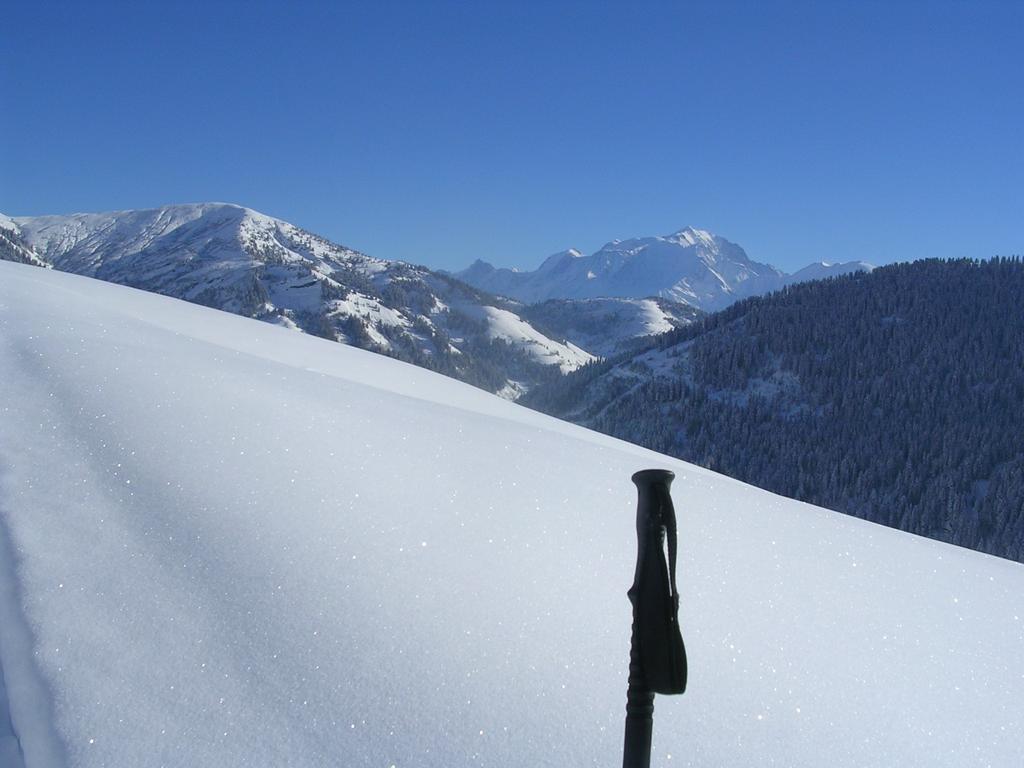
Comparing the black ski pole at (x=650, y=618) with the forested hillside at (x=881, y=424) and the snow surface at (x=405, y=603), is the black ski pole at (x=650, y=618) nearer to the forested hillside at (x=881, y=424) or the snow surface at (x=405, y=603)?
the snow surface at (x=405, y=603)

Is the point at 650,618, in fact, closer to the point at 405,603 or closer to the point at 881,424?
the point at 405,603

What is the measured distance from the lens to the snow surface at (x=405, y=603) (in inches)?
117

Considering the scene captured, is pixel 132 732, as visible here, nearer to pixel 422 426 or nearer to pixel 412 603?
pixel 412 603

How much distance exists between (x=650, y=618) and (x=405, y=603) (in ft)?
7.54

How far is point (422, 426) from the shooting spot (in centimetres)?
652

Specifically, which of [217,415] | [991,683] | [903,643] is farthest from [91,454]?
[991,683]

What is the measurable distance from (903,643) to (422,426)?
4.30 m

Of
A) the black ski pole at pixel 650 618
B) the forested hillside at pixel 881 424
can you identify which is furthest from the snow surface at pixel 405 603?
the forested hillside at pixel 881 424

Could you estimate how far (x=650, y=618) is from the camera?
5.90 ft

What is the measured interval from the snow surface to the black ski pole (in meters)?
1.29

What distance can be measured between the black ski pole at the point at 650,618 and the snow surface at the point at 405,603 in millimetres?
1290

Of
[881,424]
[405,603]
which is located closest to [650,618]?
[405,603]

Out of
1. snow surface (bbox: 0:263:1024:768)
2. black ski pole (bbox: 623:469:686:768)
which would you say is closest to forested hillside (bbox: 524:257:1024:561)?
snow surface (bbox: 0:263:1024:768)

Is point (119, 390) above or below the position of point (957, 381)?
below
